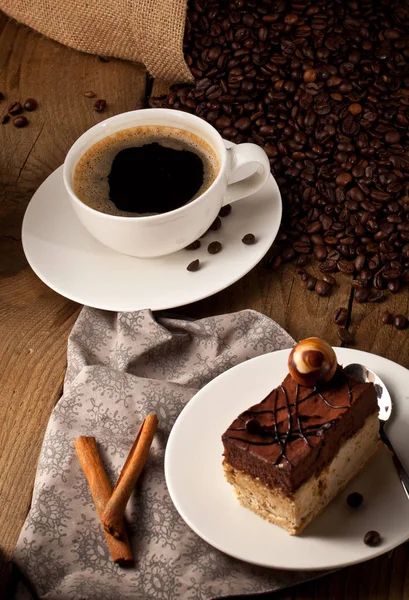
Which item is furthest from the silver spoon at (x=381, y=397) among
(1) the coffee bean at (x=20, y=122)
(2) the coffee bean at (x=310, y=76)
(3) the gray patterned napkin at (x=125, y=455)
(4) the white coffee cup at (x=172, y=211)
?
(1) the coffee bean at (x=20, y=122)

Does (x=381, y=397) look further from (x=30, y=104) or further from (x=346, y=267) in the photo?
(x=30, y=104)

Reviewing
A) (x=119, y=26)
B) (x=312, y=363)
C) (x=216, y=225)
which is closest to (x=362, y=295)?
(x=216, y=225)

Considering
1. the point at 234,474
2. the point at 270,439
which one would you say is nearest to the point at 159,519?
the point at 234,474

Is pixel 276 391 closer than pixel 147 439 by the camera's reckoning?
Yes

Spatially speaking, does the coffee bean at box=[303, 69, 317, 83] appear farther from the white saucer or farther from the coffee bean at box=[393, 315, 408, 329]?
the coffee bean at box=[393, 315, 408, 329]

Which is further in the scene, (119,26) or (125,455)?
(119,26)

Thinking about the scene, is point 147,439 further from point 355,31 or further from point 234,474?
point 355,31
